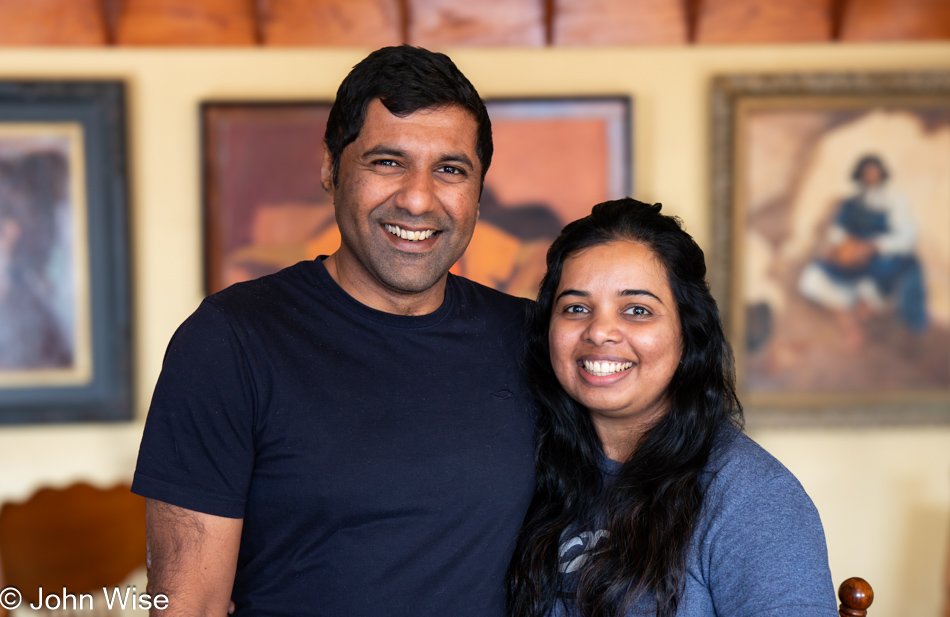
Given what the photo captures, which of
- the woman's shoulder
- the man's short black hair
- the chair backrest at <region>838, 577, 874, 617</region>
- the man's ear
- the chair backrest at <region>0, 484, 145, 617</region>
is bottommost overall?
the chair backrest at <region>0, 484, 145, 617</region>

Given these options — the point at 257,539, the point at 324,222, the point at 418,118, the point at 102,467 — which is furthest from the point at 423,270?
the point at 102,467

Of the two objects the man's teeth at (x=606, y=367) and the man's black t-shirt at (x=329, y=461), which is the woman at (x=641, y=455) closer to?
the man's teeth at (x=606, y=367)

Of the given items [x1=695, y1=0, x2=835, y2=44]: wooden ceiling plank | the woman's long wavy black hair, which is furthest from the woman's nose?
[x1=695, y1=0, x2=835, y2=44]: wooden ceiling plank

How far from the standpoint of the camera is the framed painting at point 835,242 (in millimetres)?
2975

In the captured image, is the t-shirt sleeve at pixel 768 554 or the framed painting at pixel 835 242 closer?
the t-shirt sleeve at pixel 768 554

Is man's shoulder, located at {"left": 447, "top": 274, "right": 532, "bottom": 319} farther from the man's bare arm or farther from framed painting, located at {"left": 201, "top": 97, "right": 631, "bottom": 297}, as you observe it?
framed painting, located at {"left": 201, "top": 97, "right": 631, "bottom": 297}

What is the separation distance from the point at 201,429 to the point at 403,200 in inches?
22.9

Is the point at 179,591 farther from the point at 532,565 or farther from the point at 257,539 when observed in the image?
the point at 532,565

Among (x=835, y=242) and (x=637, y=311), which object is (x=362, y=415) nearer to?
(x=637, y=311)

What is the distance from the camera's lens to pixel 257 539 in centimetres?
146

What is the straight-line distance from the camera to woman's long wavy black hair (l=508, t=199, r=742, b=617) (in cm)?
144

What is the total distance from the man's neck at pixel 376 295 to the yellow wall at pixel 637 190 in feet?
5.05

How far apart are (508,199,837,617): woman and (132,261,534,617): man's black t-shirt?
14cm

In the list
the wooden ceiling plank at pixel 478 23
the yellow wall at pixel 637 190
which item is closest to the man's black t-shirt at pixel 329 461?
the yellow wall at pixel 637 190
